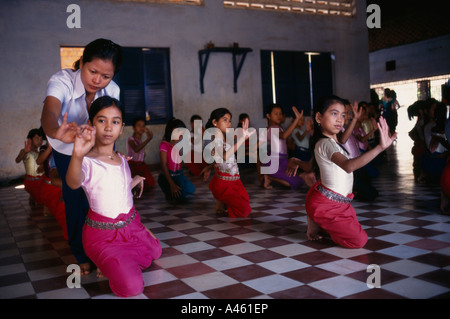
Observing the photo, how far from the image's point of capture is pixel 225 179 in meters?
4.32

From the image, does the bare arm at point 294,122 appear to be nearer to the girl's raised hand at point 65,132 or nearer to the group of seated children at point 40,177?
the group of seated children at point 40,177

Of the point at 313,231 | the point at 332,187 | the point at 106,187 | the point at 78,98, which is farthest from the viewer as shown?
the point at 313,231

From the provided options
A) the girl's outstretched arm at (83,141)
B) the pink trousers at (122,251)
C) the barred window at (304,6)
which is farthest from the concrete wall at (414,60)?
the girl's outstretched arm at (83,141)

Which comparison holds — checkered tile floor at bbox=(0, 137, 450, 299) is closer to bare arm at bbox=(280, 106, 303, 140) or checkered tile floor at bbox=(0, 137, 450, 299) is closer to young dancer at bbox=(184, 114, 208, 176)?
bare arm at bbox=(280, 106, 303, 140)

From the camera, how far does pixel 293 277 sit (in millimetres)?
2387

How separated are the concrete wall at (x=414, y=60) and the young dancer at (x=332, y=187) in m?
13.8

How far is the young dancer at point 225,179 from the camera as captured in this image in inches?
163

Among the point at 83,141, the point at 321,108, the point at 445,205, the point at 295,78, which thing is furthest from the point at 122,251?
the point at 295,78

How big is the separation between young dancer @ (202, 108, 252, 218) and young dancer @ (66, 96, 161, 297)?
1615 millimetres

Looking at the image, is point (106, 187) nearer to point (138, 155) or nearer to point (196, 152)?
point (138, 155)

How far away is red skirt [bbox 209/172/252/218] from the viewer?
4.12 m

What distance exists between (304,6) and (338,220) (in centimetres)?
887
